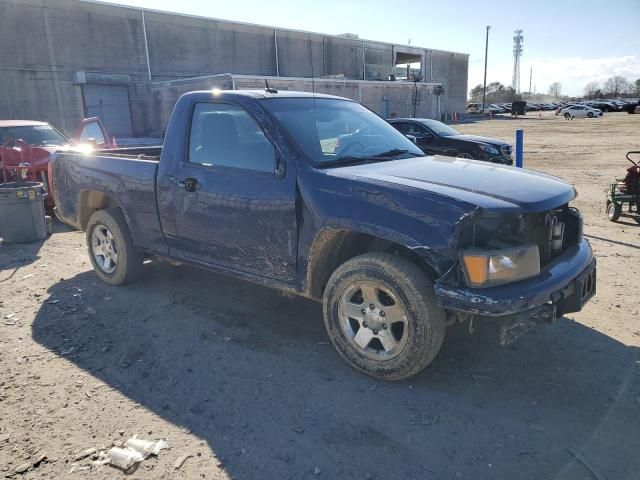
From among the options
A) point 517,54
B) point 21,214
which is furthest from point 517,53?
point 21,214

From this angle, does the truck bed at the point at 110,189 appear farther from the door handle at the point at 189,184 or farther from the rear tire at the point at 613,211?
the rear tire at the point at 613,211

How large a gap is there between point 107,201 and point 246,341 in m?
2.64

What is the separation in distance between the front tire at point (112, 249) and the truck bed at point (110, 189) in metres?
0.18

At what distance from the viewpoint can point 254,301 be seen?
491 centimetres

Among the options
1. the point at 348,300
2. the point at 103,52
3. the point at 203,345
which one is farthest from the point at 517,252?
the point at 103,52

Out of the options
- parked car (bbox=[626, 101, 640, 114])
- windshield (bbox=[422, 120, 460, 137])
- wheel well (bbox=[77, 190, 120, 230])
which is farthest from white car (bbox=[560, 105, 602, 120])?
wheel well (bbox=[77, 190, 120, 230])

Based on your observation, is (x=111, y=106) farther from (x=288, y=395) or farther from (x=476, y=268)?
(x=476, y=268)

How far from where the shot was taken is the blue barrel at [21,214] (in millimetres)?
7211

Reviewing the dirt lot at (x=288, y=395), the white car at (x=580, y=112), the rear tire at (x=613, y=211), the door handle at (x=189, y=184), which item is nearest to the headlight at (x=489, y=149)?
the rear tire at (x=613, y=211)

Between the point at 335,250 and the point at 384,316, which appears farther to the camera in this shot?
the point at 335,250

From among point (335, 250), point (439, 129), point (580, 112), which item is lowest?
point (335, 250)

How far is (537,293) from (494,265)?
0.34 meters

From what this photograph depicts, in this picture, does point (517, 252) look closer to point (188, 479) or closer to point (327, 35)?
point (188, 479)

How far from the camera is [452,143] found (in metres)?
13.0
